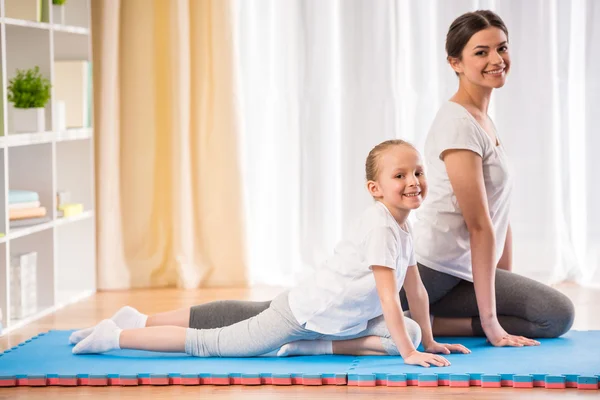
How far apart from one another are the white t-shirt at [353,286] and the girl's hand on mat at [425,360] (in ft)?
0.58

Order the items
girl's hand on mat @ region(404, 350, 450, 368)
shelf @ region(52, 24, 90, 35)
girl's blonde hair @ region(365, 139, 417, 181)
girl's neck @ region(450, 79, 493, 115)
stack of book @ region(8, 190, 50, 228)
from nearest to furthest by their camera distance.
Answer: girl's hand on mat @ region(404, 350, 450, 368) < girl's blonde hair @ region(365, 139, 417, 181) < girl's neck @ region(450, 79, 493, 115) < stack of book @ region(8, 190, 50, 228) < shelf @ region(52, 24, 90, 35)

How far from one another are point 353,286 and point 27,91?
1574 millimetres

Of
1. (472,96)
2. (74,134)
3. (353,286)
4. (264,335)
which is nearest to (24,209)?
(74,134)

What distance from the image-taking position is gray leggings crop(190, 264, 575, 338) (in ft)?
9.51

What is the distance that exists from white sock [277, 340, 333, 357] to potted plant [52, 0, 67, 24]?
1862 millimetres

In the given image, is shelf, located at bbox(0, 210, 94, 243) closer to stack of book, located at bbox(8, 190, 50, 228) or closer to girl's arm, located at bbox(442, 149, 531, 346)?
stack of book, located at bbox(8, 190, 50, 228)

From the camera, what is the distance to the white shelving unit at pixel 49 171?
3.40 metres

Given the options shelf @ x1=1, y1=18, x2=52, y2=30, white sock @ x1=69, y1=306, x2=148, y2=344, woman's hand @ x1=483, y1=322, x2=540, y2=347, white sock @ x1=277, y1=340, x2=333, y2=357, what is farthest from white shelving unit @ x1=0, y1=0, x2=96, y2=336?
woman's hand @ x1=483, y1=322, x2=540, y2=347

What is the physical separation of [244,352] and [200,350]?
4.9 inches

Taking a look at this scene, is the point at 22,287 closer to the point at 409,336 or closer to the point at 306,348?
the point at 306,348

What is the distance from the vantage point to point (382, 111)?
430 cm

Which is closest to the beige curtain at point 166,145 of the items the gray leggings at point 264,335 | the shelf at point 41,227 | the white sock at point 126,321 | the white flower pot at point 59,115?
the shelf at point 41,227

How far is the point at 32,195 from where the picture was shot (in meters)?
3.66

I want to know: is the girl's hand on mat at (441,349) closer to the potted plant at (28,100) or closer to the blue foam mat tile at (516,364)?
the blue foam mat tile at (516,364)
